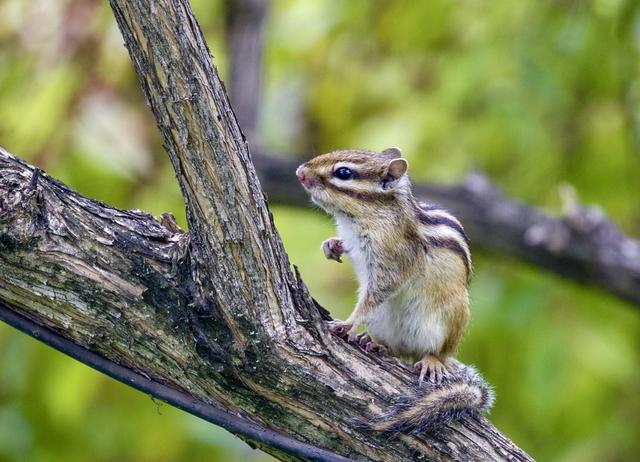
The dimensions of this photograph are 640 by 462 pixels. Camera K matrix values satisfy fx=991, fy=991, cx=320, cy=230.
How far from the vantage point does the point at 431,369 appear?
A: 12.6ft

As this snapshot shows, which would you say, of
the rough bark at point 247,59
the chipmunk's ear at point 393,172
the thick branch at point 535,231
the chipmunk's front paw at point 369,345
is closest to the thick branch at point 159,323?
the chipmunk's front paw at point 369,345

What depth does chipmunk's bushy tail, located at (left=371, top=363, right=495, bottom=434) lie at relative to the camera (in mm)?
3094

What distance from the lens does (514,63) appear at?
247 inches

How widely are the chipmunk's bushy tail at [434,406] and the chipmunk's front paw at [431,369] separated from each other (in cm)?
8

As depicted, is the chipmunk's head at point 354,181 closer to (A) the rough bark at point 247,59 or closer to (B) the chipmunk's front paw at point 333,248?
(B) the chipmunk's front paw at point 333,248

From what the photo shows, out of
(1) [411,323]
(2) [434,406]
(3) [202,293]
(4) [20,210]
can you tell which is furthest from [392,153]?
(4) [20,210]

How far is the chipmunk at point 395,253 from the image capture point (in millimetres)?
4102

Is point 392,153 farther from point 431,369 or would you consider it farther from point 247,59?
point 247,59

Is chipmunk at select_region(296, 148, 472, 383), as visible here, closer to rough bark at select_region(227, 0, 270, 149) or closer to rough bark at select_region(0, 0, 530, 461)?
rough bark at select_region(0, 0, 530, 461)

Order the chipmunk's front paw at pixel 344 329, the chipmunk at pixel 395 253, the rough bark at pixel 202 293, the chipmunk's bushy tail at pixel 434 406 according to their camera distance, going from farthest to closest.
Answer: the chipmunk at pixel 395 253, the chipmunk's front paw at pixel 344 329, the chipmunk's bushy tail at pixel 434 406, the rough bark at pixel 202 293

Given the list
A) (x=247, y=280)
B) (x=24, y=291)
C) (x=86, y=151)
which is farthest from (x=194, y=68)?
(x=86, y=151)

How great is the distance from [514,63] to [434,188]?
0.95 metres

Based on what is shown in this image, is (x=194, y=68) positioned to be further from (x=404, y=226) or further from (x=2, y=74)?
(x=2, y=74)

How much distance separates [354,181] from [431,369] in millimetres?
873
